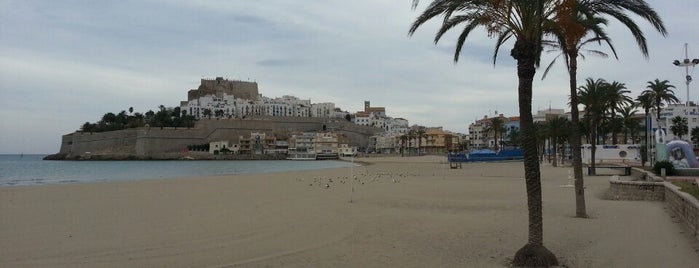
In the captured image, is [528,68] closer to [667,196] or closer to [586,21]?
[586,21]

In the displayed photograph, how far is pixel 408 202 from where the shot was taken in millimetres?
15938

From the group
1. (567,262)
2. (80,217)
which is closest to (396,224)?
(567,262)

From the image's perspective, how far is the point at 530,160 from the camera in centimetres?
732

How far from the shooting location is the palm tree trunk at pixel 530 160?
7.14m

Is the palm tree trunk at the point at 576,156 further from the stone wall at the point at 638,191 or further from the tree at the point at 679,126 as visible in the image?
the tree at the point at 679,126

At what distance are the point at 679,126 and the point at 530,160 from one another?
2625 inches

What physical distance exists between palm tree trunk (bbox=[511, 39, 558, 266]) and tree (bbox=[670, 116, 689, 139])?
6448cm

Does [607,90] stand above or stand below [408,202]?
above

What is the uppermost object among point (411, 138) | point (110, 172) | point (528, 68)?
point (411, 138)

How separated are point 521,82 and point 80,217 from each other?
1041 cm

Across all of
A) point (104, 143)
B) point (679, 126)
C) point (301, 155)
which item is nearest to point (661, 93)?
point (679, 126)

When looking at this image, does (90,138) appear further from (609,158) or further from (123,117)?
(609,158)

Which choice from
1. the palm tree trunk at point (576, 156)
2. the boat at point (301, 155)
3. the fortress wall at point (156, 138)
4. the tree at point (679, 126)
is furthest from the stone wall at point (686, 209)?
the fortress wall at point (156, 138)

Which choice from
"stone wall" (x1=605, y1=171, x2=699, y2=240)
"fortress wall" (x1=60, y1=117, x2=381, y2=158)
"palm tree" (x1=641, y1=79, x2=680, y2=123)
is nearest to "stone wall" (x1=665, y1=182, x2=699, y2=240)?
"stone wall" (x1=605, y1=171, x2=699, y2=240)
